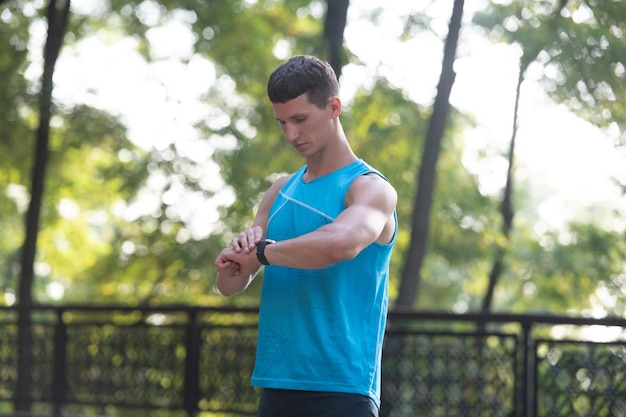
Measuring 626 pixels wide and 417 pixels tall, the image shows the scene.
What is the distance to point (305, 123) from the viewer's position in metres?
2.47

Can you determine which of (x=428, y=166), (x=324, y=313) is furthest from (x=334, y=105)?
(x=428, y=166)

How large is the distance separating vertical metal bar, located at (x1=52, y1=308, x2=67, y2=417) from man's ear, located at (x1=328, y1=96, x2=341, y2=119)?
21.1 feet

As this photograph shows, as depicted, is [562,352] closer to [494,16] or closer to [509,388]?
[509,388]

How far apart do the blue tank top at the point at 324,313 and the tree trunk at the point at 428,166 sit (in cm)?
839

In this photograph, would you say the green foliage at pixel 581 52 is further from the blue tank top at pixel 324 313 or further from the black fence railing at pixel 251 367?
the blue tank top at pixel 324 313

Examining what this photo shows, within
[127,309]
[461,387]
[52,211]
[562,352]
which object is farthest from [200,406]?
[52,211]

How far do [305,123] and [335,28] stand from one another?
31.1 ft

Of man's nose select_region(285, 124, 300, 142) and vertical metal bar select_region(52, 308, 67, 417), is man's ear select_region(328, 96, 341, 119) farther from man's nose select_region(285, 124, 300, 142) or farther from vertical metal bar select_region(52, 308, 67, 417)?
vertical metal bar select_region(52, 308, 67, 417)

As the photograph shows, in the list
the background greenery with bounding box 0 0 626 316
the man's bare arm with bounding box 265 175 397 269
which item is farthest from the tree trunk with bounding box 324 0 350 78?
the man's bare arm with bounding box 265 175 397 269

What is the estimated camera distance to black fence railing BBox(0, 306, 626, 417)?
21.7ft

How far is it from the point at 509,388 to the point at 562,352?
1.70 ft

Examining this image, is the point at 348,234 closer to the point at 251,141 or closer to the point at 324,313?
the point at 324,313

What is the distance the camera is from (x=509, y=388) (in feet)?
22.8

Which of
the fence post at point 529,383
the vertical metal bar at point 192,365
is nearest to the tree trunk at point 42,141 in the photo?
the vertical metal bar at point 192,365
